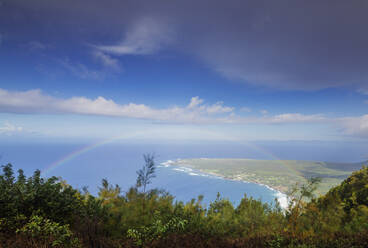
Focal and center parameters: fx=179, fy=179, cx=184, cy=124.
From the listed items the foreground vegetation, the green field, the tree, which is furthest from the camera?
the green field

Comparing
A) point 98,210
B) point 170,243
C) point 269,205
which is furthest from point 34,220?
point 269,205

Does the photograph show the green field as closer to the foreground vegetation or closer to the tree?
the foreground vegetation

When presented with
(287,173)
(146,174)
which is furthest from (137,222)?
(287,173)

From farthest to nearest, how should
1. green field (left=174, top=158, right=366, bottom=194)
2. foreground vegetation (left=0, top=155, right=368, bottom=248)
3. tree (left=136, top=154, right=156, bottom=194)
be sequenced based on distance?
green field (left=174, top=158, right=366, bottom=194), tree (left=136, top=154, right=156, bottom=194), foreground vegetation (left=0, top=155, right=368, bottom=248)

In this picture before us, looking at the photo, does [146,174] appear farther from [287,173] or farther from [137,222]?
[287,173]

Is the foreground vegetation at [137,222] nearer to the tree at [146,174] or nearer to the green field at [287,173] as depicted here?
the tree at [146,174]

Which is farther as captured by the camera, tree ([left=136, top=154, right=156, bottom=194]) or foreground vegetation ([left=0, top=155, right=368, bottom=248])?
tree ([left=136, top=154, right=156, bottom=194])

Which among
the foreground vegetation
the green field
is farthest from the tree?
the green field

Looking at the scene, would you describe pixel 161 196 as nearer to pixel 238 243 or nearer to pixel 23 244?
pixel 238 243

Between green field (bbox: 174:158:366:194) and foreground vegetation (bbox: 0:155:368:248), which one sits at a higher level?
foreground vegetation (bbox: 0:155:368:248)

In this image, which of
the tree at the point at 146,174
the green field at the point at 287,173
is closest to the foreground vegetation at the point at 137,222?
the tree at the point at 146,174
